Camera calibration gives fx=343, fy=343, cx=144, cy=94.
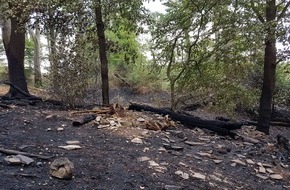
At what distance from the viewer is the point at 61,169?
3.00 metres

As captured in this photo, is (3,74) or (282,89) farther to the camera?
(3,74)

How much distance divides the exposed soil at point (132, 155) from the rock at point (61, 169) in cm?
5

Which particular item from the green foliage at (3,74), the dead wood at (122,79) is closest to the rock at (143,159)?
the dead wood at (122,79)

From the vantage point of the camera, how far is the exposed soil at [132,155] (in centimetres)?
304

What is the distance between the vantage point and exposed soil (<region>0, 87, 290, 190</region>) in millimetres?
3041

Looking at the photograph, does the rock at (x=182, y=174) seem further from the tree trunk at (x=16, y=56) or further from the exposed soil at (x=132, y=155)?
the tree trunk at (x=16, y=56)

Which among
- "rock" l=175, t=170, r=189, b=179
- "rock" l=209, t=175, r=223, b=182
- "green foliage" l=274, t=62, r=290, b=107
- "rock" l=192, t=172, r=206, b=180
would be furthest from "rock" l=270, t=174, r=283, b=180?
"green foliage" l=274, t=62, r=290, b=107

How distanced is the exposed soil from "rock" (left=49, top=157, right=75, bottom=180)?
A: 5 cm

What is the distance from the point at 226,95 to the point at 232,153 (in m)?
2.81

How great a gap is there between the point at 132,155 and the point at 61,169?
95 centimetres

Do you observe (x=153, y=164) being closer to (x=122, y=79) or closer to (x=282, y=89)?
(x=282, y=89)

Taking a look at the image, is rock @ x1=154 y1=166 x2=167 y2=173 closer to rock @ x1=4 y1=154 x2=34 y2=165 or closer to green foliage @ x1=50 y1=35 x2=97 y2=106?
rock @ x1=4 y1=154 x2=34 y2=165

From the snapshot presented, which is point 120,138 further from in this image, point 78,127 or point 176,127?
point 176,127

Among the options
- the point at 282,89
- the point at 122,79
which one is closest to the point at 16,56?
the point at 122,79
